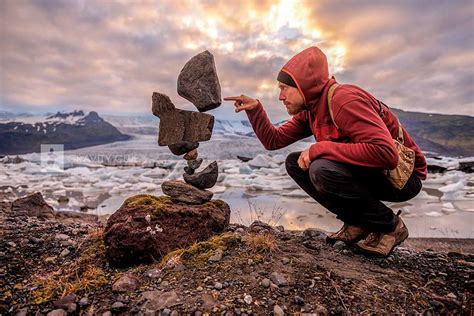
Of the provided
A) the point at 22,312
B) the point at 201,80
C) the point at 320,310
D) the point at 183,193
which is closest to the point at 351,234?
the point at 320,310

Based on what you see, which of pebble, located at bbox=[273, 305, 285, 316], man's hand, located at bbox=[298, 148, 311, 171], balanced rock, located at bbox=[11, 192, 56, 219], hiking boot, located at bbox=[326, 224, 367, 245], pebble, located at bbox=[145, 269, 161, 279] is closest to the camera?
pebble, located at bbox=[273, 305, 285, 316]

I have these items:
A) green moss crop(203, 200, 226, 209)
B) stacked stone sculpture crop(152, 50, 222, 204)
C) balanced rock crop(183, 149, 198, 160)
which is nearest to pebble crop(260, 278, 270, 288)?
green moss crop(203, 200, 226, 209)

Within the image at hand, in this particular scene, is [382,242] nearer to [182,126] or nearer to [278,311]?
[278,311]

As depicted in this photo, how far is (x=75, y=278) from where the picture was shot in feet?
8.13

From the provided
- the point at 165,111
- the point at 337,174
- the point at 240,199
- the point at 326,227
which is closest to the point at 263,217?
the point at 326,227

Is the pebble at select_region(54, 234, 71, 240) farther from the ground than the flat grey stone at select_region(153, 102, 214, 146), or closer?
closer

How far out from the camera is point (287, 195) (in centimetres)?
961

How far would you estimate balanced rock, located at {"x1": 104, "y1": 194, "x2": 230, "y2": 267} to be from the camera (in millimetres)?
2771

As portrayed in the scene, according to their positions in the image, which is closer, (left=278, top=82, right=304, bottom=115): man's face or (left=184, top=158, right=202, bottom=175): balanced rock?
(left=278, top=82, right=304, bottom=115): man's face

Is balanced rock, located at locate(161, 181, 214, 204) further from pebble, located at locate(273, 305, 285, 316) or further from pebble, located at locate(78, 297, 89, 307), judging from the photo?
pebble, located at locate(273, 305, 285, 316)

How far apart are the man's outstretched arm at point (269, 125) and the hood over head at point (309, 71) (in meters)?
0.62

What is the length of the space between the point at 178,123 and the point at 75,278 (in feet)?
6.28

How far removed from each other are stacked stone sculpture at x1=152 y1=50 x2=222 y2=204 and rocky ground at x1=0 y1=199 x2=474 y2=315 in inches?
32.8

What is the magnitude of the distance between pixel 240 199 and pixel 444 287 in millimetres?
6774
